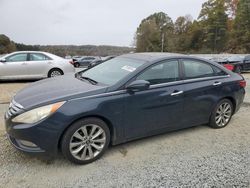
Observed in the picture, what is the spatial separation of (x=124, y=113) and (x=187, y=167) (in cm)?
109

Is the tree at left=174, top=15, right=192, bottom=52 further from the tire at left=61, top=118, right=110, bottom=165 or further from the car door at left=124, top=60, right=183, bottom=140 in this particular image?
the tire at left=61, top=118, right=110, bottom=165

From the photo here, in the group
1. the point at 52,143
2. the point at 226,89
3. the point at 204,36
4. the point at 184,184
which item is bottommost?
the point at 184,184

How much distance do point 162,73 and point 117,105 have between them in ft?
3.21

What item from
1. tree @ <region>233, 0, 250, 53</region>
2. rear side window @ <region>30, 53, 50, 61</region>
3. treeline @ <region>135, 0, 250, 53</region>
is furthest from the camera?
treeline @ <region>135, 0, 250, 53</region>

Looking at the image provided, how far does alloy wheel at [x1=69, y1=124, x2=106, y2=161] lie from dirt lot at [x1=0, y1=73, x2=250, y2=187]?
5.8 inches

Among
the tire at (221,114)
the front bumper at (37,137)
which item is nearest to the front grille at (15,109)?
the front bumper at (37,137)

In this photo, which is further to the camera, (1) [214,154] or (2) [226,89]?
(2) [226,89]

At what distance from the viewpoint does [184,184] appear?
2.68 meters

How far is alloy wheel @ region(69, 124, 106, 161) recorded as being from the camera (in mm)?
2955

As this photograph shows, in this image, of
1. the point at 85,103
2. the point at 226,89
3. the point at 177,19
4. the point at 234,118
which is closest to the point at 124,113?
the point at 85,103

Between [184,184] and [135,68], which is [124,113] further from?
[184,184]

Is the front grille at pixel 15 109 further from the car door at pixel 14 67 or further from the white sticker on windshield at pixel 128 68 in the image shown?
the car door at pixel 14 67

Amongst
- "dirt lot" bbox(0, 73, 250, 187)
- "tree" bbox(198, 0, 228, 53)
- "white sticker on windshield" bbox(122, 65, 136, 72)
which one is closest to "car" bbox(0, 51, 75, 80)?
"dirt lot" bbox(0, 73, 250, 187)

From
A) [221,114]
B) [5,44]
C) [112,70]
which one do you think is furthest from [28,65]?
[5,44]
